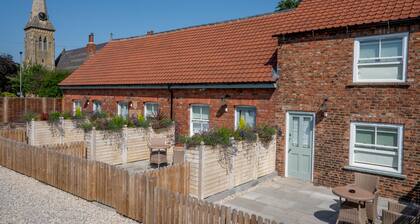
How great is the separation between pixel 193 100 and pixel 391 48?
26.5 feet

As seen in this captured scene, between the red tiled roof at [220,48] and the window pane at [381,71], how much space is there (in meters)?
1.33

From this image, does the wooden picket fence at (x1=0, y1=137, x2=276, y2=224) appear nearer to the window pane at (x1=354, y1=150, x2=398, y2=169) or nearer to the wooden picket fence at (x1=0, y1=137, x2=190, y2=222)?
the wooden picket fence at (x1=0, y1=137, x2=190, y2=222)

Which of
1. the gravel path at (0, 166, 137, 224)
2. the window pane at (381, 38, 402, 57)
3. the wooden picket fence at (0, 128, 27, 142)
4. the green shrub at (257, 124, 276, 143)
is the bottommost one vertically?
the gravel path at (0, 166, 137, 224)

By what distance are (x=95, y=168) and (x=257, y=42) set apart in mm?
9044

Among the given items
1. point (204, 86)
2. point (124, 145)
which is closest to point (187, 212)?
point (124, 145)

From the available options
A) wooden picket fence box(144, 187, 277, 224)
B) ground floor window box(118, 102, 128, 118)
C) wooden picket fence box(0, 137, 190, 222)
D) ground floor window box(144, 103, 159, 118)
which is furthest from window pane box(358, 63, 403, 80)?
ground floor window box(118, 102, 128, 118)

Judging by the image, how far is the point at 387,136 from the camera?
30.3 feet

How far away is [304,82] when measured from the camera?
10.8 m

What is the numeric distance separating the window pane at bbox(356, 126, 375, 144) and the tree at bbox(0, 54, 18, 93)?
160ft

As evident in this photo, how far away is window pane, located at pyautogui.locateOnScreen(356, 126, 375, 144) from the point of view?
9500mm

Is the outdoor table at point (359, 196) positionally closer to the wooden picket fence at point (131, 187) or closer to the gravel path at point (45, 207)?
the wooden picket fence at point (131, 187)

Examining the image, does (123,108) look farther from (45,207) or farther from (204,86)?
(45,207)

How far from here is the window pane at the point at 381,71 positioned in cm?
909

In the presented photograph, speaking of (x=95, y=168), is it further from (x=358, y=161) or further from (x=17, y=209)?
(x=358, y=161)
